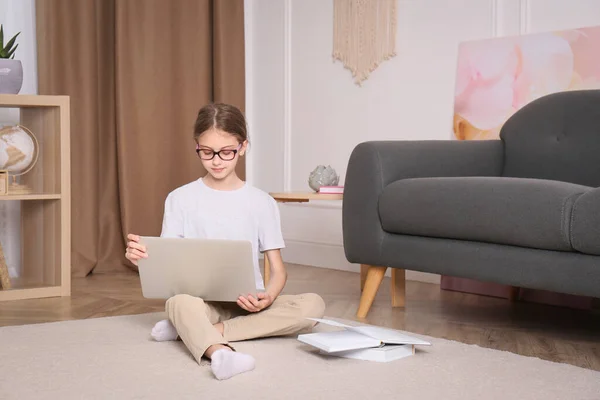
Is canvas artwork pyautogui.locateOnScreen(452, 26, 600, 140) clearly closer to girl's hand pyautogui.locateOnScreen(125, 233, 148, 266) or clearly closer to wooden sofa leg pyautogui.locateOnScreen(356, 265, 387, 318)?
wooden sofa leg pyautogui.locateOnScreen(356, 265, 387, 318)

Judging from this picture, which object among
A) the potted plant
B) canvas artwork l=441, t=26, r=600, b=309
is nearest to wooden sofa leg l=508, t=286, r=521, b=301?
canvas artwork l=441, t=26, r=600, b=309

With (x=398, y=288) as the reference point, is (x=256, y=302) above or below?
above

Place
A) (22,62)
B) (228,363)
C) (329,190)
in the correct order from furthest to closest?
(22,62)
(329,190)
(228,363)

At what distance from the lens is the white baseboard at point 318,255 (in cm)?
414

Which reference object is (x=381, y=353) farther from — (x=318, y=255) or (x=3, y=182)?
(x=318, y=255)

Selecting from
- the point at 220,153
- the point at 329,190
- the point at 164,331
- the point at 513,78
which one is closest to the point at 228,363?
the point at 164,331

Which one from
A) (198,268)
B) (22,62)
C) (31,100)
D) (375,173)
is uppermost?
(22,62)

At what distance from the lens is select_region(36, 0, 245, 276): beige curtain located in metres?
3.85

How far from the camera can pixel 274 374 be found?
1804 millimetres

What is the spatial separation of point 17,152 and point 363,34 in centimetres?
171

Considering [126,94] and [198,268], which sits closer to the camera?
[198,268]

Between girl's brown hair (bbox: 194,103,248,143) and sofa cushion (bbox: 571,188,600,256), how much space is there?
886 millimetres

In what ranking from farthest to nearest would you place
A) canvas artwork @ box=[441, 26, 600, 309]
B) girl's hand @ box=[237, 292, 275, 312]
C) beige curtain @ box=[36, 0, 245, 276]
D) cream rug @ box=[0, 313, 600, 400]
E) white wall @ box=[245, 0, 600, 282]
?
beige curtain @ box=[36, 0, 245, 276] < white wall @ box=[245, 0, 600, 282] < canvas artwork @ box=[441, 26, 600, 309] < girl's hand @ box=[237, 292, 275, 312] < cream rug @ box=[0, 313, 600, 400]

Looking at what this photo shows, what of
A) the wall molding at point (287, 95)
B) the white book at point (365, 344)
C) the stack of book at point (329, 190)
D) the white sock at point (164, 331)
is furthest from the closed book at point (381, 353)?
the wall molding at point (287, 95)
